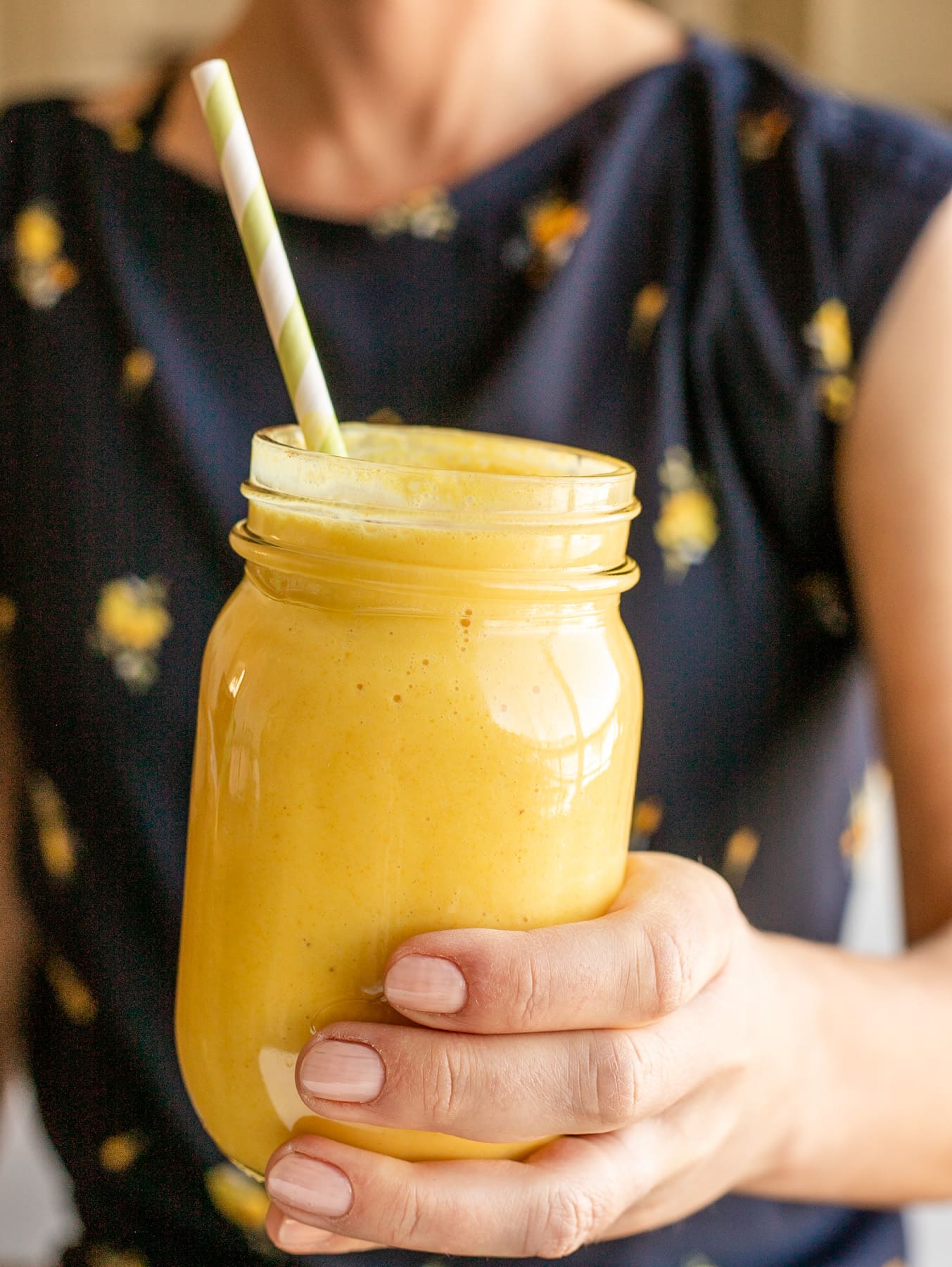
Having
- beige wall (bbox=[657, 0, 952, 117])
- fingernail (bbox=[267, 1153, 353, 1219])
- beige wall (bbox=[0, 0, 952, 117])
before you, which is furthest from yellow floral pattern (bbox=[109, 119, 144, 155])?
beige wall (bbox=[657, 0, 952, 117])

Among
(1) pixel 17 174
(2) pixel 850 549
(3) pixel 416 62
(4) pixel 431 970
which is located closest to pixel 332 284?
(3) pixel 416 62

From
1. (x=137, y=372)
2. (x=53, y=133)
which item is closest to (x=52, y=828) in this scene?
(x=137, y=372)

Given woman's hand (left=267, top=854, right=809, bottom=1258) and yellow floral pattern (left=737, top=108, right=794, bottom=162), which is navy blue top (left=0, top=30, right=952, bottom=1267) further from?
woman's hand (left=267, top=854, right=809, bottom=1258)

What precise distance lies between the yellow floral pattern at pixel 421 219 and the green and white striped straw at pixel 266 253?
0.47 m

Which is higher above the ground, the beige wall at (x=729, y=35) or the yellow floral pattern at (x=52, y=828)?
the beige wall at (x=729, y=35)

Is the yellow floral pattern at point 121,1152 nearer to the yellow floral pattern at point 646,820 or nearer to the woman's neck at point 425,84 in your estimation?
the yellow floral pattern at point 646,820

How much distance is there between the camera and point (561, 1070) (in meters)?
0.44

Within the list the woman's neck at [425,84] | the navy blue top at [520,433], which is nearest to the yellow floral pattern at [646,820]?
the navy blue top at [520,433]

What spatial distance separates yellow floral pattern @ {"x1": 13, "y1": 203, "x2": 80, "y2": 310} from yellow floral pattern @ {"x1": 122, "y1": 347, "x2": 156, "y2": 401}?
0.30ft

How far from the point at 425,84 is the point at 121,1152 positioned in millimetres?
845

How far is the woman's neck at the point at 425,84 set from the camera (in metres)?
0.94

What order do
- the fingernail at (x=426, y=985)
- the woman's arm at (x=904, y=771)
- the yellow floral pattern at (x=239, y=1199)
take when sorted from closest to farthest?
1. the fingernail at (x=426, y=985)
2. the woman's arm at (x=904, y=771)
3. the yellow floral pattern at (x=239, y=1199)

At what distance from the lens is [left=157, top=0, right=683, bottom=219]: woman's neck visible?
942mm

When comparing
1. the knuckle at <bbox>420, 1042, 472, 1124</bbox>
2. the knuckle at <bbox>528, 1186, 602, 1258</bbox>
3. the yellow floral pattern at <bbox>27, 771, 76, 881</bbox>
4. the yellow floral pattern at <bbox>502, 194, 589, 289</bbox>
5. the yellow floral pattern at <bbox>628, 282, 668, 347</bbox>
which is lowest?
the yellow floral pattern at <bbox>27, 771, 76, 881</bbox>
